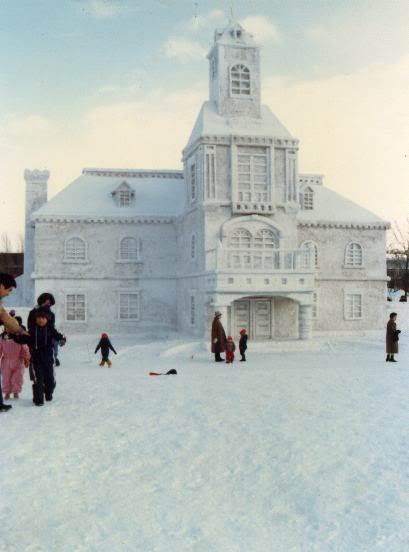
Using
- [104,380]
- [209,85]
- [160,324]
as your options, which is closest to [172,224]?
[160,324]

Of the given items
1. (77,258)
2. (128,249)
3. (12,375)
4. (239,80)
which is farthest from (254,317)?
(12,375)

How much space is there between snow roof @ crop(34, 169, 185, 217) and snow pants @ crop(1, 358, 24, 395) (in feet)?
64.8

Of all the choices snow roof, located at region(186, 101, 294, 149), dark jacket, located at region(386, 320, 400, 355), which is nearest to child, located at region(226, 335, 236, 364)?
dark jacket, located at region(386, 320, 400, 355)

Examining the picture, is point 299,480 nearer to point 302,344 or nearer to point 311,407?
point 311,407

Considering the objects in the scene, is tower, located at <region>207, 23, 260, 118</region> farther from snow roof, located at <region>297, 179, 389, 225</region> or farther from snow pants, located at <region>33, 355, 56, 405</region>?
snow pants, located at <region>33, 355, 56, 405</region>

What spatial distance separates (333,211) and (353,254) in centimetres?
258

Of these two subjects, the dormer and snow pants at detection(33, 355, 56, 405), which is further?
the dormer

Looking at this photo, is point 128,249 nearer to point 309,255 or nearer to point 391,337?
point 309,255

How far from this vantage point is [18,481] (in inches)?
297

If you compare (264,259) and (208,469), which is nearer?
(208,469)

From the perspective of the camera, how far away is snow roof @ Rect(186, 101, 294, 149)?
27.5 m

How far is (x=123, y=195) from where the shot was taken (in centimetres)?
3250

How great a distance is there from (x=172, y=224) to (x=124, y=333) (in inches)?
252

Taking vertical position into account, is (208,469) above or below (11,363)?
below
